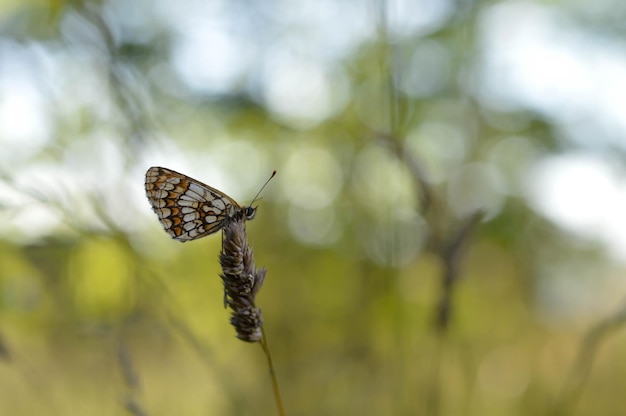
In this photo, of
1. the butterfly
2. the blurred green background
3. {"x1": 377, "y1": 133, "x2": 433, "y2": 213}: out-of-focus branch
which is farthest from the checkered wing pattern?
{"x1": 377, "y1": 133, "x2": 433, "y2": 213}: out-of-focus branch

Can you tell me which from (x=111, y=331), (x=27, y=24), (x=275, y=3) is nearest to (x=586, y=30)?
(x=275, y=3)

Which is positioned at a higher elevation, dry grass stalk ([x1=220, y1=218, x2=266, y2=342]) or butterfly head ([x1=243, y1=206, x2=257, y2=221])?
dry grass stalk ([x1=220, y1=218, x2=266, y2=342])

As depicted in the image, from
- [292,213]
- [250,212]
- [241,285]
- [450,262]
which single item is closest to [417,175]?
[450,262]

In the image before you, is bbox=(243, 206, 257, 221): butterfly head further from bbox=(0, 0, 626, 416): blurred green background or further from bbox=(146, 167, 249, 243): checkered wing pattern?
bbox=(0, 0, 626, 416): blurred green background

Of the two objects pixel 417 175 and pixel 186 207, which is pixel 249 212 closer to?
pixel 186 207

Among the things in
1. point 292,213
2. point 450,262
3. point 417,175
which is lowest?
point 292,213

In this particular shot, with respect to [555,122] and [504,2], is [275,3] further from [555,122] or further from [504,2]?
[555,122]
